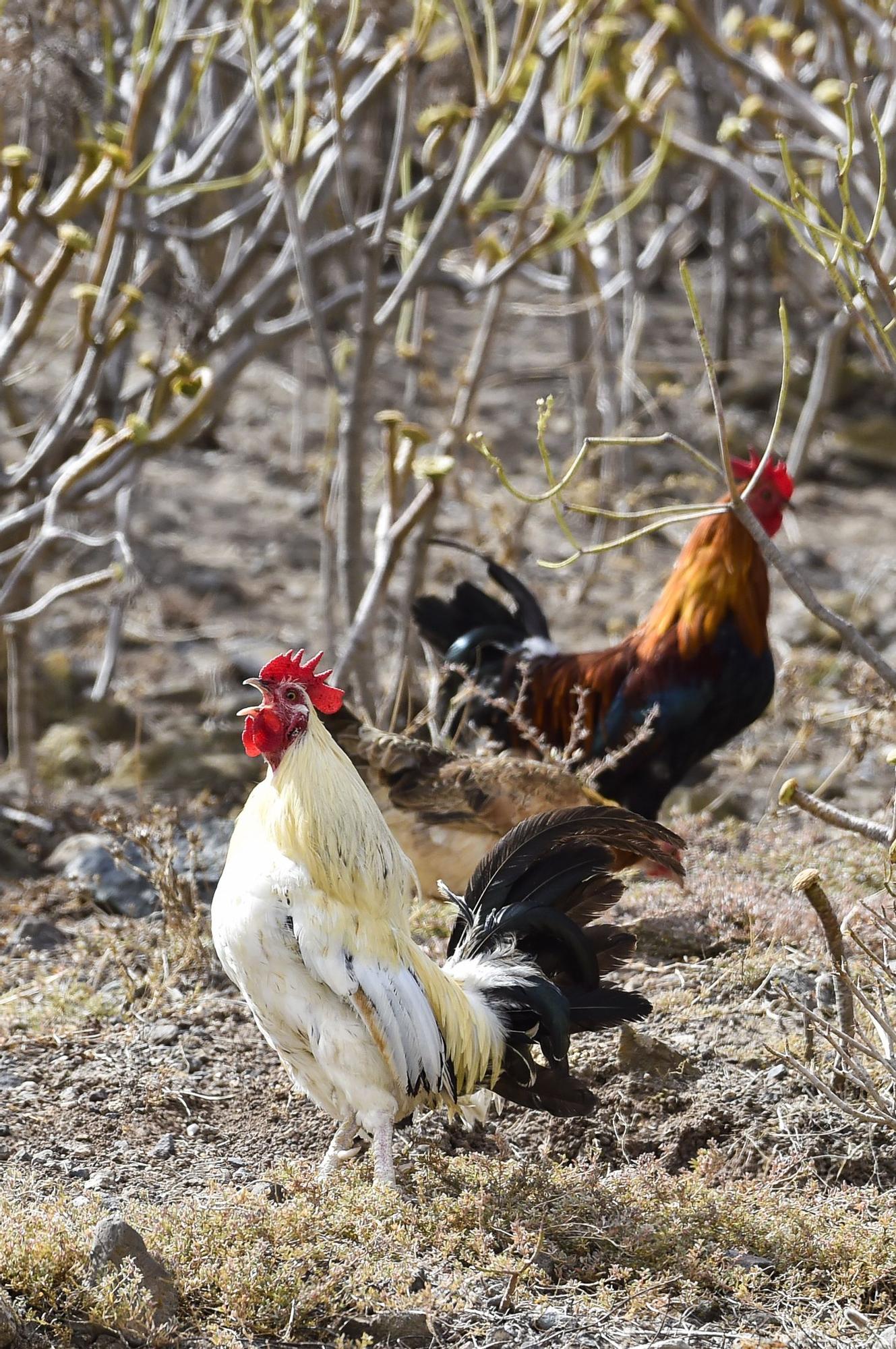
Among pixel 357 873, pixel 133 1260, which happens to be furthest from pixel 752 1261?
pixel 133 1260

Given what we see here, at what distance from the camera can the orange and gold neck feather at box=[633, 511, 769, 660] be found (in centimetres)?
582

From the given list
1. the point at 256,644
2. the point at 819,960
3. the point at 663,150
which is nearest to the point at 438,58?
the point at 663,150

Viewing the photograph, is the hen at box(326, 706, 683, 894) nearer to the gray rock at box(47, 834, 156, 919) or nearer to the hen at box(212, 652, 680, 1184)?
the hen at box(212, 652, 680, 1184)

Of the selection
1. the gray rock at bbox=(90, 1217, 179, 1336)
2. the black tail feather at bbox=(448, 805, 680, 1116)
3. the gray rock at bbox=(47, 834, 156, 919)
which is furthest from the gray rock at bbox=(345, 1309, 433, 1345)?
the gray rock at bbox=(47, 834, 156, 919)

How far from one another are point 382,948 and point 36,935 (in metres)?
2.19

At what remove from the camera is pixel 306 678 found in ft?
12.4

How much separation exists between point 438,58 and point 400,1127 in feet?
18.6

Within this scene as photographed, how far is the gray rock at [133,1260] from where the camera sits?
2930mm

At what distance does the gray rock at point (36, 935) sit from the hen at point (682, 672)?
6.16ft

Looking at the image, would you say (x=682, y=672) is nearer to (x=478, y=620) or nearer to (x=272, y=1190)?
(x=478, y=620)

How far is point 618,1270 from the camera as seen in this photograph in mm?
3250

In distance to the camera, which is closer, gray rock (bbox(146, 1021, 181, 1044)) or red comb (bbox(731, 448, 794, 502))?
gray rock (bbox(146, 1021, 181, 1044))

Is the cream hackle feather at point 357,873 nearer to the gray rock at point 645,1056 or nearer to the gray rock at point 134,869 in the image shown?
the gray rock at point 645,1056

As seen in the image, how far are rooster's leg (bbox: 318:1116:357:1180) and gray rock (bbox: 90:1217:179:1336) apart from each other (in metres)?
0.76
